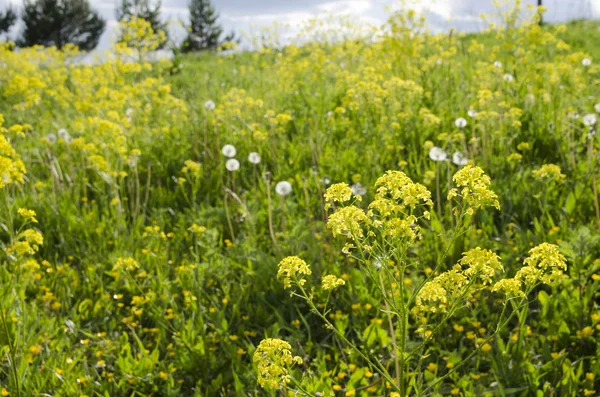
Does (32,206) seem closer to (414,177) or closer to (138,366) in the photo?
(138,366)

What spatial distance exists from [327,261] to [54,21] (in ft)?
133

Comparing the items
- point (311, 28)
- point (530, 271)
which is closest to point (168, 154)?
point (530, 271)

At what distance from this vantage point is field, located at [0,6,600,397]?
1.47 meters

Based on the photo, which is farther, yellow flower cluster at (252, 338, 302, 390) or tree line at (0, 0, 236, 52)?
tree line at (0, 0, 236, 52)

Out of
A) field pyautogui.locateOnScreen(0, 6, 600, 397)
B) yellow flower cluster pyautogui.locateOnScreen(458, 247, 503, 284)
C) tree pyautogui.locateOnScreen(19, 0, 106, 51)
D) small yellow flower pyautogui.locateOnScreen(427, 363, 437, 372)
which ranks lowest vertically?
small yellow flower pyautogui.locateOnScreen(427, 363, 437, 372)

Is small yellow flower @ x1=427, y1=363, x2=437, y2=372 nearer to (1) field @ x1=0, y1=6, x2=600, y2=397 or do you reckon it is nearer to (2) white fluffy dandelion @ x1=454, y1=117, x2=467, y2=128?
(1) field @ x1=0, y1=6, x2=600, y2=397

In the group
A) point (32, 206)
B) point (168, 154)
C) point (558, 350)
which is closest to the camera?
point (558, 350)

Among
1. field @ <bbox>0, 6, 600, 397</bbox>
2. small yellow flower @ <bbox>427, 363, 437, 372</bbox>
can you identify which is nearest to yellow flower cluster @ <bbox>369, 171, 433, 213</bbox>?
field @ <bbox>0, 6, 600, 397</bbox>

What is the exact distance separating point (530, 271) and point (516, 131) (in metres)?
2.71

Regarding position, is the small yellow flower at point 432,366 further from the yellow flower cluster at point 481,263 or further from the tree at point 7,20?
the tree at point 7,20

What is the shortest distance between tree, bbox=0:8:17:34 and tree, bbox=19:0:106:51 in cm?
134

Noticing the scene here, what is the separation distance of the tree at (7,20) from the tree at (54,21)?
1342mm

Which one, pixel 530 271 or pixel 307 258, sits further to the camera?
pixel 307 258

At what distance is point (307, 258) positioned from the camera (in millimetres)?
2768
